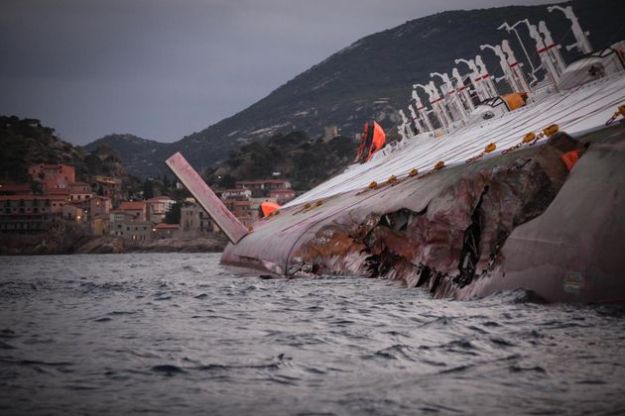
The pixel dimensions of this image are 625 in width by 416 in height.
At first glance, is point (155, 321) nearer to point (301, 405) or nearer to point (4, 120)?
point (301, 405)

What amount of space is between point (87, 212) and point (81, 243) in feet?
42.1

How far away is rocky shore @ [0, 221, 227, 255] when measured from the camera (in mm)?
100562

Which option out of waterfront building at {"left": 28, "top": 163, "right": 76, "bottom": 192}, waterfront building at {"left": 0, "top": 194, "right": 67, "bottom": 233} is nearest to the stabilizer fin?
waterfront building at {"left": 0, "top": 194, "right": 67, "bottom": 233}

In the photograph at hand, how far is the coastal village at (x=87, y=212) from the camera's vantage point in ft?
362

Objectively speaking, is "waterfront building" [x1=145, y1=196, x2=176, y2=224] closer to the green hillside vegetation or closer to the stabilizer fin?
the green hillside vegetation

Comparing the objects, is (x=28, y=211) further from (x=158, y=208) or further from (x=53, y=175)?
(x=158, y=208)

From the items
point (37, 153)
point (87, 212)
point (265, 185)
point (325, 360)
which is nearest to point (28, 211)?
point (87, 212)

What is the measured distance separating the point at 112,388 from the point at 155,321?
390cm

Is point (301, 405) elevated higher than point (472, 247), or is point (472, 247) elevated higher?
point (472, 247)

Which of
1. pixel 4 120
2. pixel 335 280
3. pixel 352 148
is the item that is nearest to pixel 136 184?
pixel 4 120

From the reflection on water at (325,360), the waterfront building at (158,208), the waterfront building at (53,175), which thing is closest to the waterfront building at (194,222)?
the waterfront building at (158,208)

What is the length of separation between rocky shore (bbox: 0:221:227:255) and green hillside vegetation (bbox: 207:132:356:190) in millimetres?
47162

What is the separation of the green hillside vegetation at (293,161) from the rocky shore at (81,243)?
155 feet

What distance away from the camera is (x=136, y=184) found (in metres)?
162
